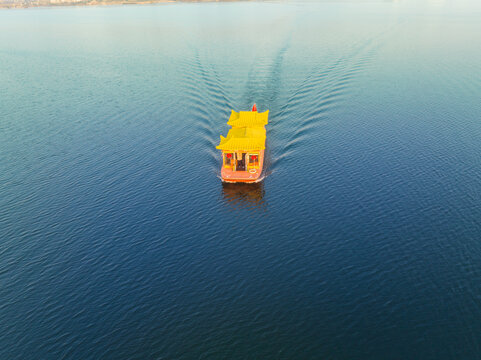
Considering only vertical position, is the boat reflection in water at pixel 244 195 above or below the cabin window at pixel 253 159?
below

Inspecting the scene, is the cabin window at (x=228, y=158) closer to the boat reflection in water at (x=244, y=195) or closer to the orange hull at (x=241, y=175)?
the orange hull at (x=241, y=175)

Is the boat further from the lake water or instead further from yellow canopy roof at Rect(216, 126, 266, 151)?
the lake water

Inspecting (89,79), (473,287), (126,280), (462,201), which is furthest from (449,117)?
(89,79)

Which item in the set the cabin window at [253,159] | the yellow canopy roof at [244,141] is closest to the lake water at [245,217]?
the cabin window at [253,159]

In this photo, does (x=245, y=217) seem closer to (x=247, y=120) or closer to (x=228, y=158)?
(x=228, y=158)

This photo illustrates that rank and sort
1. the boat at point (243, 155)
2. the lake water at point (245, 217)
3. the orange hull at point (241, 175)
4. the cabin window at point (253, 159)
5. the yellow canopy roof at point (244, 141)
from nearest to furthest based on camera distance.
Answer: the lake water at point (245, 217) < the orange hull at point (241, 175) < the boat at point (243, 155) < the yellow canopy roof at point (244, 141) < the cabin window at point (253, 159)

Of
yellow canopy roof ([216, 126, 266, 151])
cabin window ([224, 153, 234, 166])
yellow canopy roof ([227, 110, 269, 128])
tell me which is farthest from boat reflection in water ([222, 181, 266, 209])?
yellow canopy roof ([227, 110, 269, 128])
